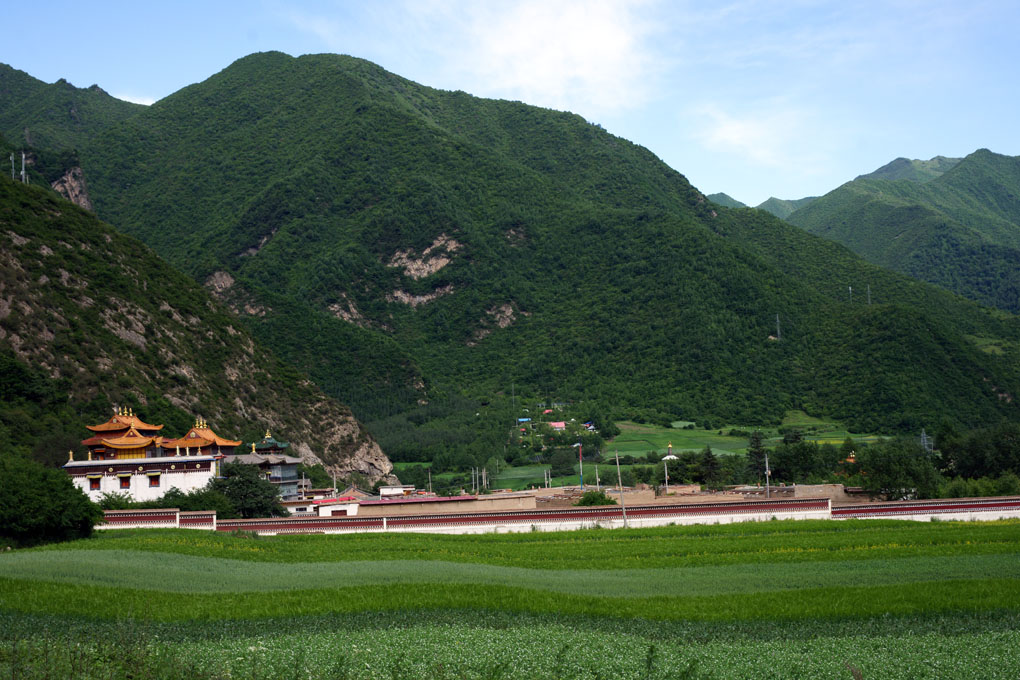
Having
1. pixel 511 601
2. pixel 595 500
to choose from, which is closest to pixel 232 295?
pixel 595 500

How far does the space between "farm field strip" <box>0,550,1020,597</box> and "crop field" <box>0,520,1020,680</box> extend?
96mm

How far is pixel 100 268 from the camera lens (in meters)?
98.5

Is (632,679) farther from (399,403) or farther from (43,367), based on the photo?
(399,403)

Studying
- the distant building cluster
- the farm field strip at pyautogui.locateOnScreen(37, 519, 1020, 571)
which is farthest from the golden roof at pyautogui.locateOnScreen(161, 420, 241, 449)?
the farm field strip at pyautogui.locateOnScreen(37, 519, 1020, 571)

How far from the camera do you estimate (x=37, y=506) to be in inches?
1598

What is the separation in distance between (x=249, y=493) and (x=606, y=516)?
2372 centimetres

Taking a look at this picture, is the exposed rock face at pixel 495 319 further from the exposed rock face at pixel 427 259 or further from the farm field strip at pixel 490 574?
the farm field strip at pixel 490 574

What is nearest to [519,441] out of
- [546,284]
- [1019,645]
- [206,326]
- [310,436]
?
[310,436]

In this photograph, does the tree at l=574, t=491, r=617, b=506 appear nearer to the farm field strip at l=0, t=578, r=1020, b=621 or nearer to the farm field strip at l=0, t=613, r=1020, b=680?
the farm field strip at l=0, t=578, r=1020, b=621

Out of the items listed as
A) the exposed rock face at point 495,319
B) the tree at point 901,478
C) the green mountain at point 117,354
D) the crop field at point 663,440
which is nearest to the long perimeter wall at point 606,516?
the tree at point 901,478

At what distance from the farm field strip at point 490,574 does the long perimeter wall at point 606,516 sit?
49.1 feet

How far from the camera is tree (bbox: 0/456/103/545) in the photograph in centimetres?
4047

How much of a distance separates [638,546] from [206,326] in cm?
7617

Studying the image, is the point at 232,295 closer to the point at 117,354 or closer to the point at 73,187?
the point at 73,187
